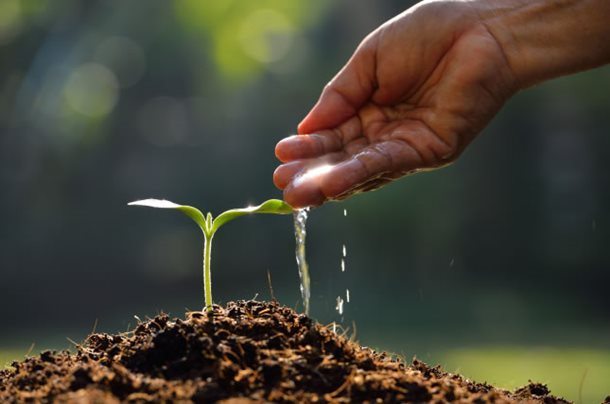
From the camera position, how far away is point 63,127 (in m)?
11.8

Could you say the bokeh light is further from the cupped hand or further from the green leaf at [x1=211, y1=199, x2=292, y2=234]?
the green leaf at [x1=211, y1=199, x2=292, y2=234]

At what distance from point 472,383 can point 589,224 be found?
10.0 metres

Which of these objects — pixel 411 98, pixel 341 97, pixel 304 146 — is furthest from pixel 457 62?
pixel 304 146

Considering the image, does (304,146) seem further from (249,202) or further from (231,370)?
(249,202)

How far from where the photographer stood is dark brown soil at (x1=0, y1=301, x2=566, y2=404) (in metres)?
1.40

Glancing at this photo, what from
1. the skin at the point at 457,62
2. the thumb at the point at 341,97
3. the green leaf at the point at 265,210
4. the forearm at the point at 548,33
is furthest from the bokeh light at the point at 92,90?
the green leaf at the point at 265,210

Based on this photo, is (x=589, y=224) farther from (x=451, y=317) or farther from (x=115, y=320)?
(x=115, y=320)

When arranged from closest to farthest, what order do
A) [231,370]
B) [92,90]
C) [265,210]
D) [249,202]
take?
[231,370] → [265,210] → [249,202] → [92,90]

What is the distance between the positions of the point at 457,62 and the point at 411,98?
24 cm

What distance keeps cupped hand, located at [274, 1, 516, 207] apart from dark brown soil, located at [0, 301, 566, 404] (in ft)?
1.91

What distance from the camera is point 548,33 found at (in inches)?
93.6

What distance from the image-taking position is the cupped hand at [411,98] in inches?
91.4

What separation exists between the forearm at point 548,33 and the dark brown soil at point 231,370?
3.45 feet

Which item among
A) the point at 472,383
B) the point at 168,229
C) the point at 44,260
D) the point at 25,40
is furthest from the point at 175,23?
the point at 472,383
